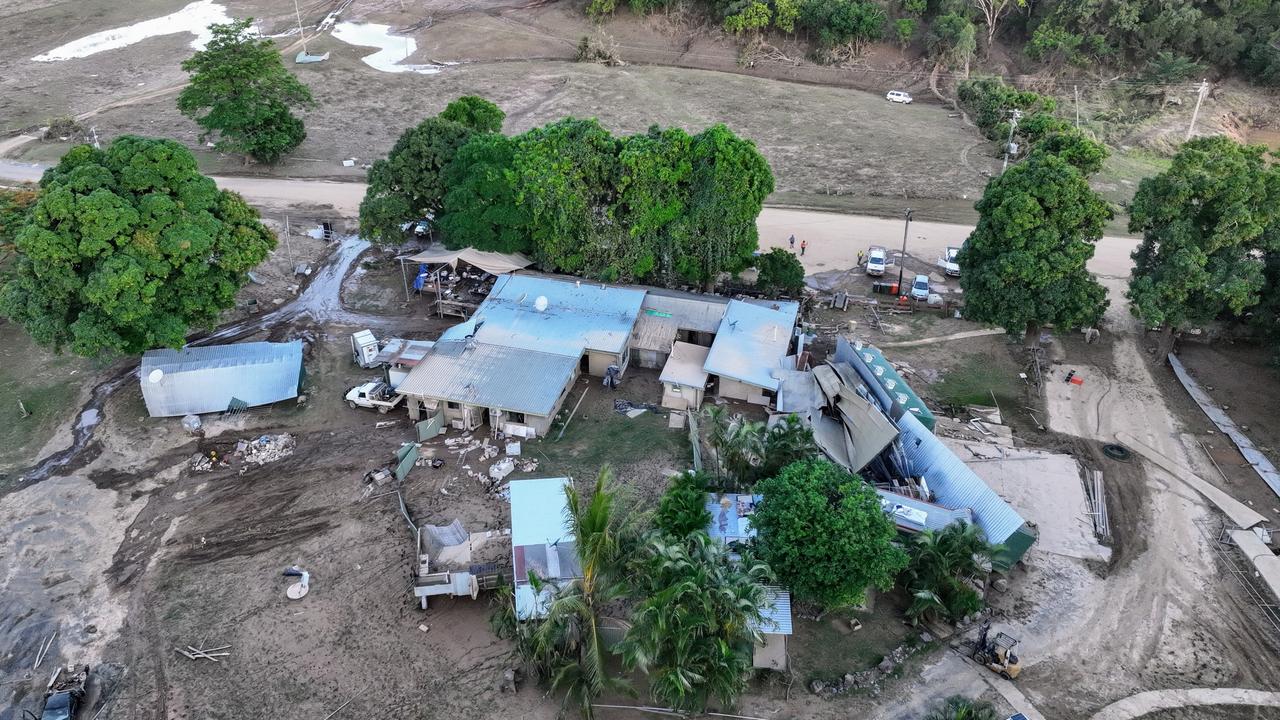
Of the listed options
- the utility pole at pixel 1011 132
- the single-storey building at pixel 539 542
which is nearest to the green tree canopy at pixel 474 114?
the single-storey building at pixel 539 542

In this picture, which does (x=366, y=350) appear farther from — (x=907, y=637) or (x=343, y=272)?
(x=907, y=637)

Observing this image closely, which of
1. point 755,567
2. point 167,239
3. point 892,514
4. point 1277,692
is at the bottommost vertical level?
point 1277,692

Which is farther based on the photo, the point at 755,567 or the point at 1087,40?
the point at 1087,40

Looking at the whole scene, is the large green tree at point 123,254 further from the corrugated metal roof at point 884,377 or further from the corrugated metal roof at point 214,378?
the corrugated metal roof at point 884,377

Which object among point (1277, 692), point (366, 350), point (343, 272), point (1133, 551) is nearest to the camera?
point (1277, 692)

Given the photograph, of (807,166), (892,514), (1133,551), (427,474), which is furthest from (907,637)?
(807,166)

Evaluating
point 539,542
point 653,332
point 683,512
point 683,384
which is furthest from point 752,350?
point 539,542
